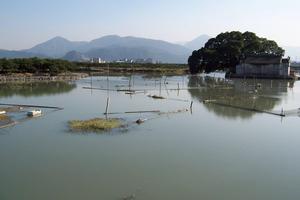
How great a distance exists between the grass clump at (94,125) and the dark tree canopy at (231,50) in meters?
40.0

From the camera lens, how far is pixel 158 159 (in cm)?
1326

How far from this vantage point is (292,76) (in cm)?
5325

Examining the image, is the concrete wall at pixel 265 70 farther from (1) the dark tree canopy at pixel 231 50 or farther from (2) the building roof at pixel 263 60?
(1) the dark tree canopy at pixel 231 50

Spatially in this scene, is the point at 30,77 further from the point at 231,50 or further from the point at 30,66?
the point at 231,50

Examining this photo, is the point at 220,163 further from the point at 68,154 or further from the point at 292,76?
the point at 292,76

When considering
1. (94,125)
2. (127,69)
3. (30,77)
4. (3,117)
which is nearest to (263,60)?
(30,77)

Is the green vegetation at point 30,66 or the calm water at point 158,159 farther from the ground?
the green vegetation at point 30,66

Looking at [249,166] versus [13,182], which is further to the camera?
[249,166]

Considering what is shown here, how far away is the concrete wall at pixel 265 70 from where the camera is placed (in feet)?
172

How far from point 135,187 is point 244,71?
152ft

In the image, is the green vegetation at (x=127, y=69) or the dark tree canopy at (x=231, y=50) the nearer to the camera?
the dark tree canopy at (x=231, y=50)

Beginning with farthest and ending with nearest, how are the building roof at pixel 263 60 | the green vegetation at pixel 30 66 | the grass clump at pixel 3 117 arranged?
the building roof at pixel 263 60
the green vegetation at pixel 30 66
the grass clump at pixel 3 117

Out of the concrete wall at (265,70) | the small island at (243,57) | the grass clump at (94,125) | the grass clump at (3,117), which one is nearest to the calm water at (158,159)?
the grass clump at (94,125)

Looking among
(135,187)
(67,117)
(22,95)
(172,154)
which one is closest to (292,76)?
(22,95)
